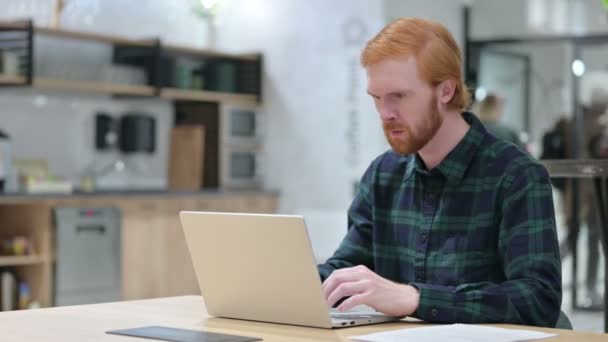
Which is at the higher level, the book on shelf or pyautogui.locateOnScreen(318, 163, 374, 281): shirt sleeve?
pyautogui.locateOnScreen(318, 163, 374, 281): shirt sleeve

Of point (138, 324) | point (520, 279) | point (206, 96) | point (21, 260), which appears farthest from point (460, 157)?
point (206, 96)

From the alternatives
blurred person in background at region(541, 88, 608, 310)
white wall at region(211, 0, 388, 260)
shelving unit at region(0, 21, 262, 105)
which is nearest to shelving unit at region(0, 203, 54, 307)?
shelving unit at region(0, 21, 262, 105)

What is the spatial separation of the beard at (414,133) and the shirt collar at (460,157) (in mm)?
66

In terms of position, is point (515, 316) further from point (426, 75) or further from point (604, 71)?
point (604, 71)

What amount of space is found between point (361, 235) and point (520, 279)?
554 millimetres

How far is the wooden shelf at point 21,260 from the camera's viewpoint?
6.53m

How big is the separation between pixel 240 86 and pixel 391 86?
6510 millimetres

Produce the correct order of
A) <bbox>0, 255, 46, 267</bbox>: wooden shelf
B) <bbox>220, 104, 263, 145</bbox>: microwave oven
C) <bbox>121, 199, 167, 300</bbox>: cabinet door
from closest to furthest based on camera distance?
<bbox>0, 255, 46, 267</bbox>: wooden shelf → <bbox>121, 199, 167, 300</bbox>: cabinet door → <bbox>220, 104, 263, 145</bbox>: microwave oven

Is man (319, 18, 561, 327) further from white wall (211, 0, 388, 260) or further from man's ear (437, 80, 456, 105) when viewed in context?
white wall (211, 0, 388, 260)

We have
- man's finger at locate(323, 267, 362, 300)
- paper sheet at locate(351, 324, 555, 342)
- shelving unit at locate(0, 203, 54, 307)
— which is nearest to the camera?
paper sheet at locate(351, 324, 555, 342)

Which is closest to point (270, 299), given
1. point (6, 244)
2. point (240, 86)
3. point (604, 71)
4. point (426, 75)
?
Result: point (426, 75)

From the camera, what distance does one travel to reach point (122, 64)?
805cm

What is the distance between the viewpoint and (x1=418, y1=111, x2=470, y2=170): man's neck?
2391 mm

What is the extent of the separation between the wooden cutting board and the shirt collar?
6020 mm
